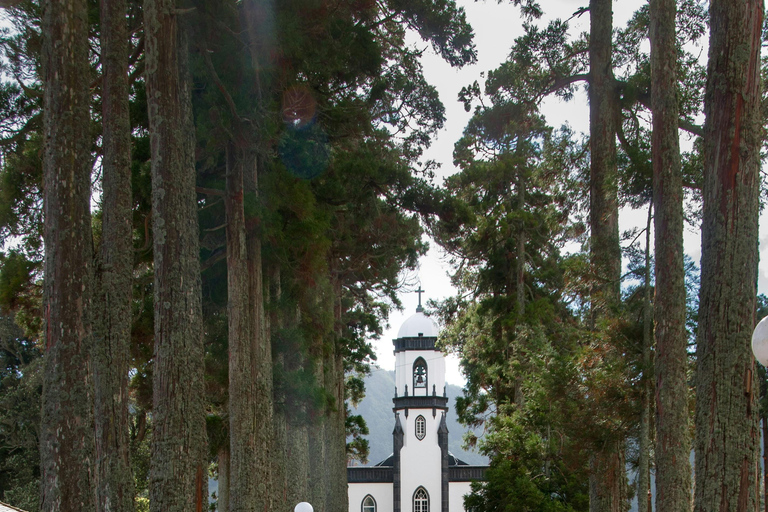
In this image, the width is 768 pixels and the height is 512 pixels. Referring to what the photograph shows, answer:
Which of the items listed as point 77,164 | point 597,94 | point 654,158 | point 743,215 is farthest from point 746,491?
point 597,94

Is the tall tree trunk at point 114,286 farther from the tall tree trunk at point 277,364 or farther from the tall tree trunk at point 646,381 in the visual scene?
the tall tree trunk at point 646,381

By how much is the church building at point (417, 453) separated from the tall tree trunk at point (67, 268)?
37892 mm

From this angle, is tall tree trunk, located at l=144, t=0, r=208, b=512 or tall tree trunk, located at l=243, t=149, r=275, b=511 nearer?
tall tree trunk, located at l=144, t=0, r=208, b=512

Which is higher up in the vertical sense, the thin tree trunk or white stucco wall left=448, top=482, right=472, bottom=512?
the thin tree trunk

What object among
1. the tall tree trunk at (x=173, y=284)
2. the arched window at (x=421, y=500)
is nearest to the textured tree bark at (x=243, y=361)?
the tall tree trunk at (x=173, y=284)

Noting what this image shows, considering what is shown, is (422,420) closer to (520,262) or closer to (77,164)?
(520,262)

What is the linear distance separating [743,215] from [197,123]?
8.14m

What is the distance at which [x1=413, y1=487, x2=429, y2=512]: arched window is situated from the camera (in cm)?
4372

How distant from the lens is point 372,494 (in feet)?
145

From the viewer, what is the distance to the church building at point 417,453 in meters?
44.0

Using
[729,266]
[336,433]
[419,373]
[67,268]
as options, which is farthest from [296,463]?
[419,373]

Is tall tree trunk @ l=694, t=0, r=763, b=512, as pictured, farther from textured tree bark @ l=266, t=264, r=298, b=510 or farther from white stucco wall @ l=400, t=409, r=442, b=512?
white stucco wall @ l=400, t=409, r=442, b=512

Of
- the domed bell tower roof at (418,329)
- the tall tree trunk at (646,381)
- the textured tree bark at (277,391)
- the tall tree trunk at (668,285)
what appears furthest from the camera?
the domed bell tower roof at (418,329)

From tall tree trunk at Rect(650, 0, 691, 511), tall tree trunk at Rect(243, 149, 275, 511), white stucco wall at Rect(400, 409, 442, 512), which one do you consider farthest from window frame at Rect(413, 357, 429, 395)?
tall tree trunk at Rect(650, 0, 691, 511)
